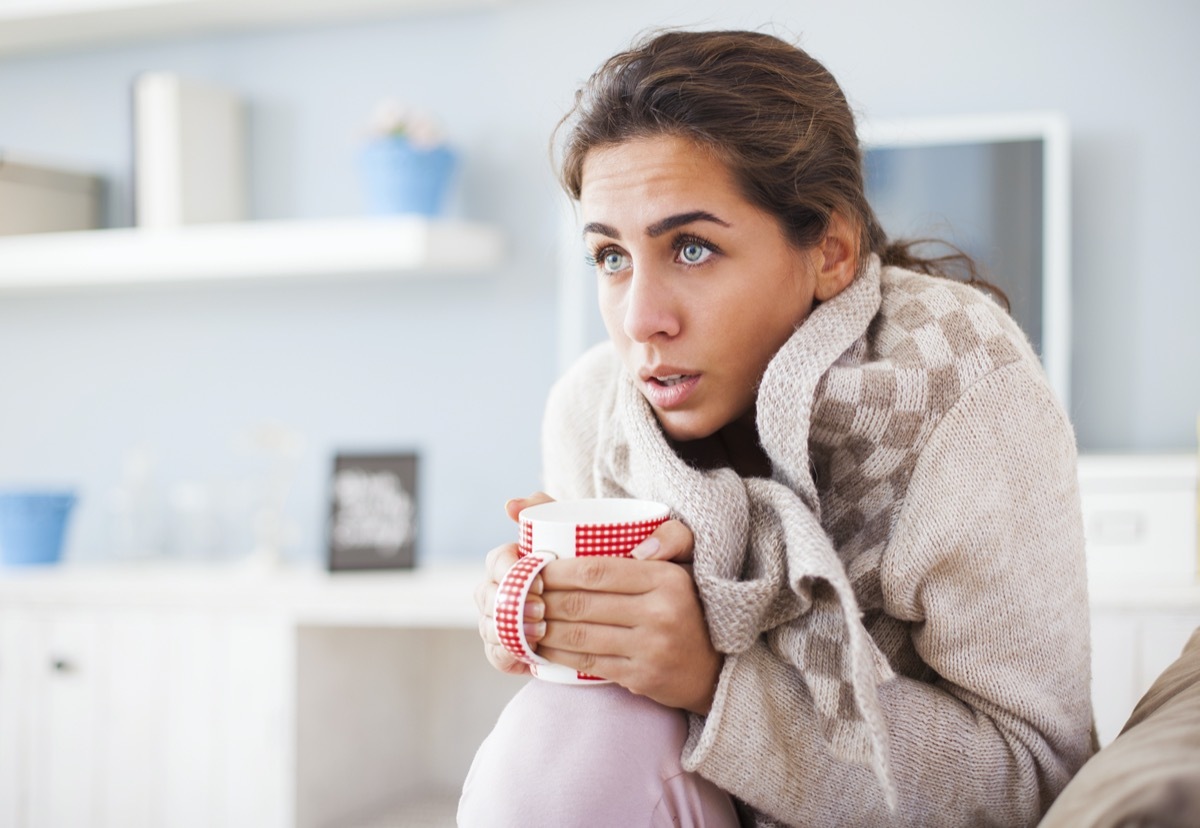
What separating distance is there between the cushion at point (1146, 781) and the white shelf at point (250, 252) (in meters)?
1.67

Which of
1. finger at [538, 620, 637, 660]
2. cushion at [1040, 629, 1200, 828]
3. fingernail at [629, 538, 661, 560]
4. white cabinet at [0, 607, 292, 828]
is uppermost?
fingernail at [629, 538, 661, 560]

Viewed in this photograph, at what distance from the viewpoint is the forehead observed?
3.02 feet

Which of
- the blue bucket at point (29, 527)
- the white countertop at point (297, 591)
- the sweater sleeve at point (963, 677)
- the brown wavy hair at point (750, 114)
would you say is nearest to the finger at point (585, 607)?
the sweater sleeve at point (963, 677)

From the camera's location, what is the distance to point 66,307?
8.75 feet

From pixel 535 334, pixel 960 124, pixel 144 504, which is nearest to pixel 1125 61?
pixel 960 124

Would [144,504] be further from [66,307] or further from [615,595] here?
[615,595]

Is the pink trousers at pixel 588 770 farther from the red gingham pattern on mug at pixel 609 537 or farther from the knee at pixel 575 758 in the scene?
the red gingham pattern on mug at pixel 609 537

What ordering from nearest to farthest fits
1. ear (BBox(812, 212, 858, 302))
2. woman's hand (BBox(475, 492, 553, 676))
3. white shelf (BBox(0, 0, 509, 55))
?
woman's hand (BBox(475, 492, 553, 676)) → ear (BBox(812, 212, 858, 302)) → white shelf (BBox(0, 0, 509, 55))

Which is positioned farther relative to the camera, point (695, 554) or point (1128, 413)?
point (1128, 413)

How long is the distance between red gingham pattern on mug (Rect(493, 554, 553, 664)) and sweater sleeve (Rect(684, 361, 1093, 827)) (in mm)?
159

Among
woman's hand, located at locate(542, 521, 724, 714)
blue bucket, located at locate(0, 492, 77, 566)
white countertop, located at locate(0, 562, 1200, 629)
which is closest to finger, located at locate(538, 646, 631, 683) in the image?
woman's hand, located at locate(542, 521, 724, 714)

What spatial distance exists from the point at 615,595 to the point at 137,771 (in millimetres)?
1636

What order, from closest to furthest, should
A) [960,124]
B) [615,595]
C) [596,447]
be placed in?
[615,595] < [596,447] < [960,124]

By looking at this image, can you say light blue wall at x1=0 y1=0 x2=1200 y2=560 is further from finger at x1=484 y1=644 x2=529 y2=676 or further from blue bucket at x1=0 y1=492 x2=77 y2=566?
finger at x1=484 y1=644 x2=529 y2=676
